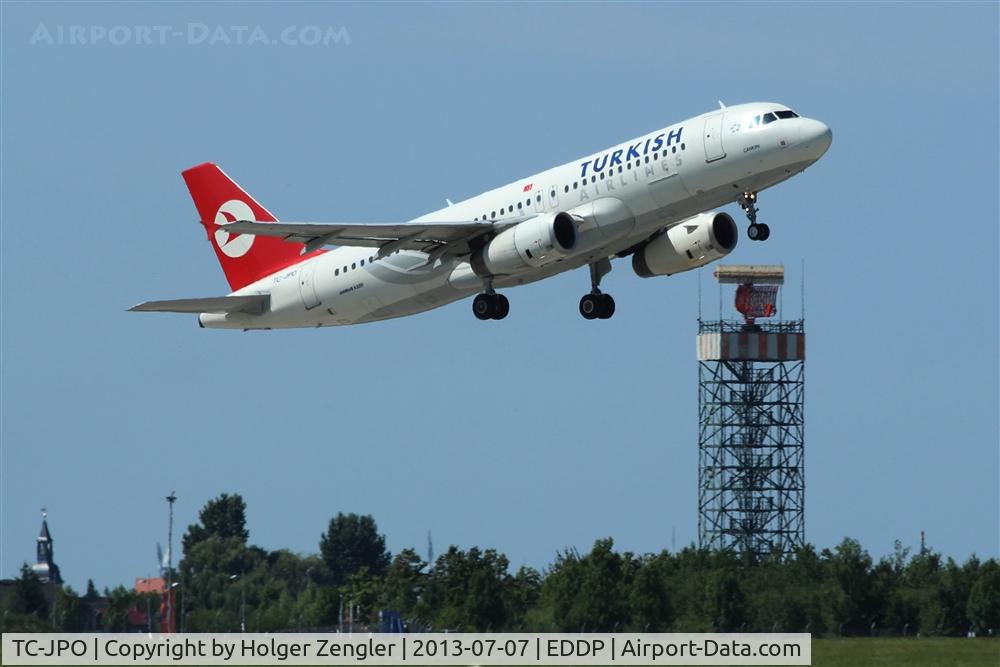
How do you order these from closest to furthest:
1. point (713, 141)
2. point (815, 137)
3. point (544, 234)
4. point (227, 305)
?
1. point (815, 137)
2. point (713, 141)
3. point (544, 234)
4. point (227, 305)

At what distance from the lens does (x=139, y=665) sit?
6153 cm

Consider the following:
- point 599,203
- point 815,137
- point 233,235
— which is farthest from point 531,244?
point 233,235

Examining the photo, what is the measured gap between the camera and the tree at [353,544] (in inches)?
6432

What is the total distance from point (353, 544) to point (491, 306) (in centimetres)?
10248

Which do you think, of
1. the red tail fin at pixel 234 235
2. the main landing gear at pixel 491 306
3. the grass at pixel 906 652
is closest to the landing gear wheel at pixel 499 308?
the main landing gear at pixel 491 306

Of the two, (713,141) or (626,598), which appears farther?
(626,598)

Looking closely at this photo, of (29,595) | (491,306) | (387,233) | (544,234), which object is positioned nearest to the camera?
(544,234)

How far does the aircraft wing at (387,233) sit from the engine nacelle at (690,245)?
4.38 metres

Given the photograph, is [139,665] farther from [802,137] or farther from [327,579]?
[327,579]

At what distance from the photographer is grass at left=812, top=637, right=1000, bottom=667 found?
6650cm

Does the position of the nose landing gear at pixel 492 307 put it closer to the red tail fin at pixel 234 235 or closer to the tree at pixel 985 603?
the red tail fin at pixel 234 235

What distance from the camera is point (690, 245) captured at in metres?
64.7

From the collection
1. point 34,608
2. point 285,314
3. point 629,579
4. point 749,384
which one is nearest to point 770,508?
point 749,384

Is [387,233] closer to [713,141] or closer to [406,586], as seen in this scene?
[713,141]
